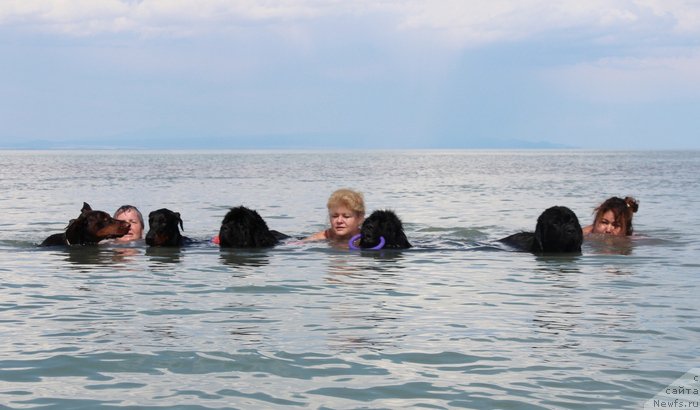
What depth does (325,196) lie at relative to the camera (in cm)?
3481

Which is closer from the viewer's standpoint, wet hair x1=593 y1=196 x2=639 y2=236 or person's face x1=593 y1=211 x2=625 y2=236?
wet hair x1=593 y1=196 x2=639 y2=236

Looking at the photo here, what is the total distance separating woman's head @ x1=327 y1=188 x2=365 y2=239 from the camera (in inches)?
583

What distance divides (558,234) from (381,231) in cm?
258

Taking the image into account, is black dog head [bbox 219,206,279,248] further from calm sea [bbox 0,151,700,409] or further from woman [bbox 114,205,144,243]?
Answer: woman [bbox 114,205,144,243]

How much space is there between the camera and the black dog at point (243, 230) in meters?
15.1

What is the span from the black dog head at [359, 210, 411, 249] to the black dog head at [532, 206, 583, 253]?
6.69 feet

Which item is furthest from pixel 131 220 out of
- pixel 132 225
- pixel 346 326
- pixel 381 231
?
pixel 346 326

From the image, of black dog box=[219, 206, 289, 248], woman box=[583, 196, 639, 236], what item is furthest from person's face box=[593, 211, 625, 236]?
black dog box=[219, 206, 289, 248]

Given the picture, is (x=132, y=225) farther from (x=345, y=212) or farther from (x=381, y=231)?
(x=381, y=231)

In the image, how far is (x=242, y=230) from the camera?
1516cm

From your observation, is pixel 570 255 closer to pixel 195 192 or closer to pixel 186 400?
pixel 186 400

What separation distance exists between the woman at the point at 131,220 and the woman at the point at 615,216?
746 cm

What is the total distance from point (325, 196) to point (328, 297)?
24.5m

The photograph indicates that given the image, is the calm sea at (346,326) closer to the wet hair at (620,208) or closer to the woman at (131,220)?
the wet hair at (620,208)
